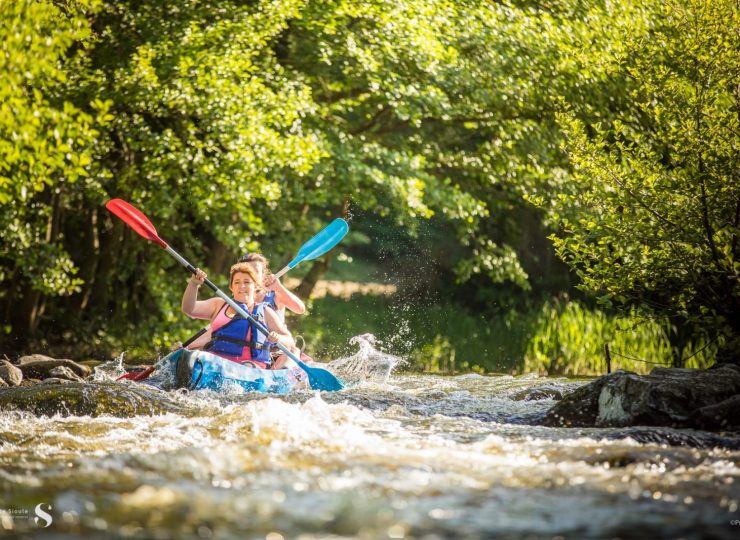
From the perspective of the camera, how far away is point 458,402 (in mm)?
6402

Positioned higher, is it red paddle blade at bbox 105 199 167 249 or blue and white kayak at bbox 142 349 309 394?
red paddle blade at bbox 105 199 167 249

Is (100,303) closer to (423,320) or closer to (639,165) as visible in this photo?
(423,320)

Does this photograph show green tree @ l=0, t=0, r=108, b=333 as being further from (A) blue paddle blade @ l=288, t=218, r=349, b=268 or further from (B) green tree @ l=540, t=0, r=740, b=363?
(B) green tree @ l=540, t=0, r=740, b=363

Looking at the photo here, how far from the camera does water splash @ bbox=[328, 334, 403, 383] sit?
350 inches

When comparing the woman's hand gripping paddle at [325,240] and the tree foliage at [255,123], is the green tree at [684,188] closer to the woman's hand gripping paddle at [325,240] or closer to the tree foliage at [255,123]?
the tree foliage at [255,123]

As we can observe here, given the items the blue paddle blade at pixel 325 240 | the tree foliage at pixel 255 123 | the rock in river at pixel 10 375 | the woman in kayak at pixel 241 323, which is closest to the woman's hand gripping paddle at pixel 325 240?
the blue paddle blade at pixel 325 240

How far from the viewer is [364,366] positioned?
29.9ft

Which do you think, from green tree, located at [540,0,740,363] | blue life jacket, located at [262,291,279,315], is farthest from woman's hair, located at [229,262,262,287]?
green tree, located at [540,0,740,363]

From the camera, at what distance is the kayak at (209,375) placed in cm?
646

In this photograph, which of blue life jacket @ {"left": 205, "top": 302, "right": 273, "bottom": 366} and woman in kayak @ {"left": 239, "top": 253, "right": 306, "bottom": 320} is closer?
blue life jacket @ {"left": 205, "top": 302, "right": 273, "bottom": 366}

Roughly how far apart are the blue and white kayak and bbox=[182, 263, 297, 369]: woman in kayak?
33cm

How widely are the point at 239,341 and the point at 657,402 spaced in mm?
3425

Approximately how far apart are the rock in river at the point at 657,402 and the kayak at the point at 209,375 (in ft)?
7.45

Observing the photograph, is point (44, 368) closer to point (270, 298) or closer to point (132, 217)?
point (132, 217)
